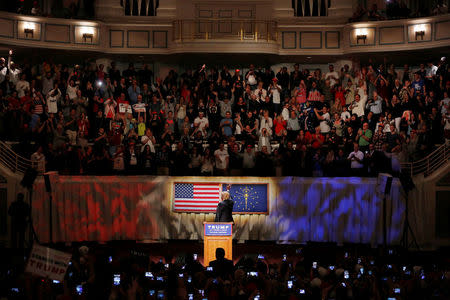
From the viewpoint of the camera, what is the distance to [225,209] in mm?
17422

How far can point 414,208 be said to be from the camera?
730 inches

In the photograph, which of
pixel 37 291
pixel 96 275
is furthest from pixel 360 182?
pixel 37 291

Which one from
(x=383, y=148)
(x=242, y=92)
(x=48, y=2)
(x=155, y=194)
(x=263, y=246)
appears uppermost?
(x=48, y=2)

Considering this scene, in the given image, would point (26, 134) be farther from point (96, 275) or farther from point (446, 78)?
point (446, 78)

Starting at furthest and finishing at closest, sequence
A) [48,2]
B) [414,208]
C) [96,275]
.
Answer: [48,2] < [414,208] < [96,275]

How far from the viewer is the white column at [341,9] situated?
87.1 ft

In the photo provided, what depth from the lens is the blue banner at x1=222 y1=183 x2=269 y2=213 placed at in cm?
1891

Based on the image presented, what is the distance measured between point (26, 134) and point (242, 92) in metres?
7.13

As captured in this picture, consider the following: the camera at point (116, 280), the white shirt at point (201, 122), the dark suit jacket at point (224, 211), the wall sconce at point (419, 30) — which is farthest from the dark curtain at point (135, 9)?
the camera at point (116, 280)

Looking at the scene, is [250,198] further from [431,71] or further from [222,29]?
[222,29]

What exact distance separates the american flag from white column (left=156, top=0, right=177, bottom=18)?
9454 millimetres

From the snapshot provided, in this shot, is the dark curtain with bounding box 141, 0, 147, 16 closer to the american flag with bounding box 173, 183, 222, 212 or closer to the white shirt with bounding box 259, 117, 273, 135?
the white shirt with bounding box 259, 117, 273, 135

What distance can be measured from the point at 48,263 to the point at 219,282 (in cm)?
243

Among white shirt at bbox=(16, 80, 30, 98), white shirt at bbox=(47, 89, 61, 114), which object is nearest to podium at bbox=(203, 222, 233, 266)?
white shirt at bbox=(47, 89, 61, 114)
